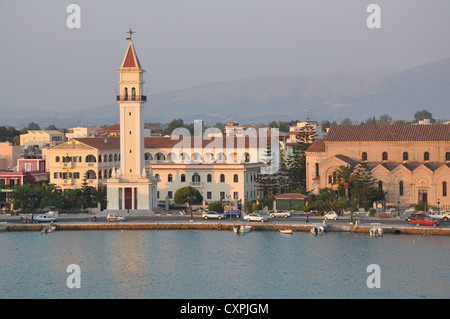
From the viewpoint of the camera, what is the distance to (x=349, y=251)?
5047 centimetres

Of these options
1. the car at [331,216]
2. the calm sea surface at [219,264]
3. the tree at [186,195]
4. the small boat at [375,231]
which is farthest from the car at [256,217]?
the small boat at [375,231]

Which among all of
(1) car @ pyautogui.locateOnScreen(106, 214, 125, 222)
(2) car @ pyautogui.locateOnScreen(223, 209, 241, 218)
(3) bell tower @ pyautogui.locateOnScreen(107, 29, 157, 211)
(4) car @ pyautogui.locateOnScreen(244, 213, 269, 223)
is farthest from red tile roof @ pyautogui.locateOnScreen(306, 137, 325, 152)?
(1) car @ pyautogui.locateOnScreen(106, 214, 125, 222)

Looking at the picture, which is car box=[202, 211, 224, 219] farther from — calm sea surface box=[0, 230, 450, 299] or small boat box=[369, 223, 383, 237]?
small boat box=[369, 223, 383, 237]

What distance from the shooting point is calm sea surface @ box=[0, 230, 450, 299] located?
41312 mm

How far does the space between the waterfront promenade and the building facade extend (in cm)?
655

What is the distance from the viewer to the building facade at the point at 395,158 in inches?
2574

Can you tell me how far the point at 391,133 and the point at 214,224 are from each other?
19.3 m

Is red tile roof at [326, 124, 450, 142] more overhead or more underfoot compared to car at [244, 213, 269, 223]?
more overhead

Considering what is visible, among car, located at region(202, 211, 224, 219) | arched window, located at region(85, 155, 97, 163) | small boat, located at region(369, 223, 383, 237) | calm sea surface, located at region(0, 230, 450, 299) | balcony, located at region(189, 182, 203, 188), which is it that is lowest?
calm sea surface, located at region(0, 230, 450, 299)

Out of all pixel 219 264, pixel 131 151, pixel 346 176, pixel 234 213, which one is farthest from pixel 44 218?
pixel 346 176

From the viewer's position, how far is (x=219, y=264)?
156ft

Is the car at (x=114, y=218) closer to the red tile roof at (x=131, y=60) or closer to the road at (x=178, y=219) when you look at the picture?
the road at (x=178, y=219)

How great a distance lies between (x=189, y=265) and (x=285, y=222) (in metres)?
13.3
